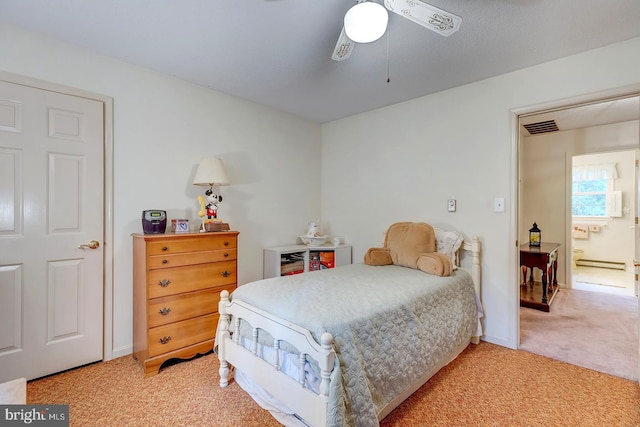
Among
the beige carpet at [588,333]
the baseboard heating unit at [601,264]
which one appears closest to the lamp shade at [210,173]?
the beige carpet at [588,333]

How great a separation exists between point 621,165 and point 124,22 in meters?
8.02

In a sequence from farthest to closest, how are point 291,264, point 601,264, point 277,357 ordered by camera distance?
point 601,264 < point 291,264 < point 277,357

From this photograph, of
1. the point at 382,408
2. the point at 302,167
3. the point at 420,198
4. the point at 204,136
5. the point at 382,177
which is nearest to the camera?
the point at 382,408

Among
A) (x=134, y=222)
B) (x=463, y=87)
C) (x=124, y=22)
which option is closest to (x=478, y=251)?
(x=463, y=87)

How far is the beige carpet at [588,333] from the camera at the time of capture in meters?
2.31

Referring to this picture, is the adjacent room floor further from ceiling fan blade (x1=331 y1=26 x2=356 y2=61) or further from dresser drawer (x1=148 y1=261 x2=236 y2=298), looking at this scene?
ceiling fan blade (x1=331 y1=26 x2=356 y2=61)

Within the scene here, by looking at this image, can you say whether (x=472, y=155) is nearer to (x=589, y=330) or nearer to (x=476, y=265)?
(x=476, y=265)

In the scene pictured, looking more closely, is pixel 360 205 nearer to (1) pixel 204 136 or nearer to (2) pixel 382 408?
(1) pixel 204 136

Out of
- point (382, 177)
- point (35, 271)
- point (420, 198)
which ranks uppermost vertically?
point (382, 177)

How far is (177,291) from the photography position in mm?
2197

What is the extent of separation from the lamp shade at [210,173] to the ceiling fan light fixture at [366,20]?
5.34ft

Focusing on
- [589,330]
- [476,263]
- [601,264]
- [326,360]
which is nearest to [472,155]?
[476,263]

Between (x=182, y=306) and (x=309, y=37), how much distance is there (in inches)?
84.8

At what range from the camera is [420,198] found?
10.1ft
